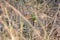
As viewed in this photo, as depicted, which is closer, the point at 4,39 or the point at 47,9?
the point at 4,39

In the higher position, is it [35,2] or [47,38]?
[35,2]

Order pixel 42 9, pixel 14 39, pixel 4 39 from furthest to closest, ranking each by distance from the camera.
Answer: pixel 42 9
pixel 4 39
pixel 14 39

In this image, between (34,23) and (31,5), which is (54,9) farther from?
(34,23)

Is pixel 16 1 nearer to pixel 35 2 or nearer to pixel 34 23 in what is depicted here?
pixel 35 2

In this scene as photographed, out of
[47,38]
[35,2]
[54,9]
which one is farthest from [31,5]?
[47,38]

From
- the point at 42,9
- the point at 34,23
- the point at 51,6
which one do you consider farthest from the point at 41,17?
the point at 51,6

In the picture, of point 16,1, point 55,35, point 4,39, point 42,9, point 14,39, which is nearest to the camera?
point 14,39
